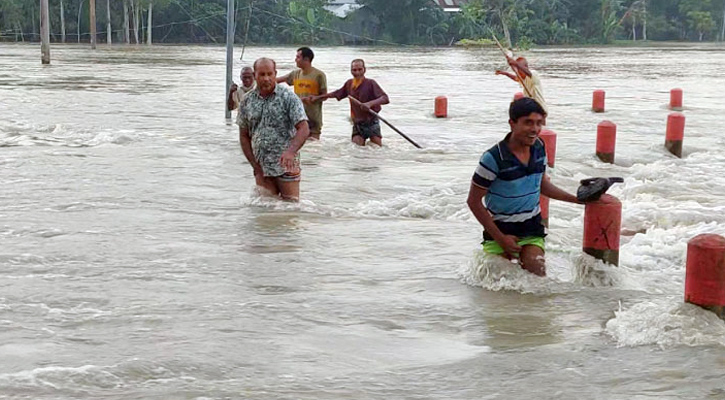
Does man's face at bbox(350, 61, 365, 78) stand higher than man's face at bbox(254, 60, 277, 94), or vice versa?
man's face at bbox(254, 60, 277, 94)

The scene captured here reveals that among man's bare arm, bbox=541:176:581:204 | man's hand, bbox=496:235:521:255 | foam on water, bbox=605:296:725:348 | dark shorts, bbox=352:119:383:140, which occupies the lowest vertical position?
foam on water, bbox=605:296:725:348

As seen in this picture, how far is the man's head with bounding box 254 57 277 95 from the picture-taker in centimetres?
925

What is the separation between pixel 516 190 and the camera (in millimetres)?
6746

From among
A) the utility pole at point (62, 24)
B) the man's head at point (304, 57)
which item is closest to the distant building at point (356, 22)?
the utility pole at point (62, 24)

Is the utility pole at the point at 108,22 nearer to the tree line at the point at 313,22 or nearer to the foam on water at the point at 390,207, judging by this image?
the tree line at the point at 313,22

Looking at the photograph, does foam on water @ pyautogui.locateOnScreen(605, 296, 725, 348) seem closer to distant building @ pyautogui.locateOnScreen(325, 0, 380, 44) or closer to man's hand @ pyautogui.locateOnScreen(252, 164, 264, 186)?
man's hand @ pyautogui.locateOnScreen(252, 164, 264, 186)

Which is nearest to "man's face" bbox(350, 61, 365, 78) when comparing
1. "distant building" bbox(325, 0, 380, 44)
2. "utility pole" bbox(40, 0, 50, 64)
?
"utility pole" bbox(40, 0, 50, 64)

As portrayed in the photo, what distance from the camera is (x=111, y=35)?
79.9 meters

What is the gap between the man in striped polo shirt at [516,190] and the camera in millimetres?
6559

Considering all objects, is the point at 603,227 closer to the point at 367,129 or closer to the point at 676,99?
the point at 367,129

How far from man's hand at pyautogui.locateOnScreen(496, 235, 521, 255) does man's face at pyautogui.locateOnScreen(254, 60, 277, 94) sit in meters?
3.24

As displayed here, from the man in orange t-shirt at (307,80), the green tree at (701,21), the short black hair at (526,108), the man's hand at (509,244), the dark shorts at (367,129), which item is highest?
the green tree at (701,21)

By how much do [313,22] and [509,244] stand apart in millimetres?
76371

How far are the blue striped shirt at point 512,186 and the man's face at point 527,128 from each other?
3.6 inches
